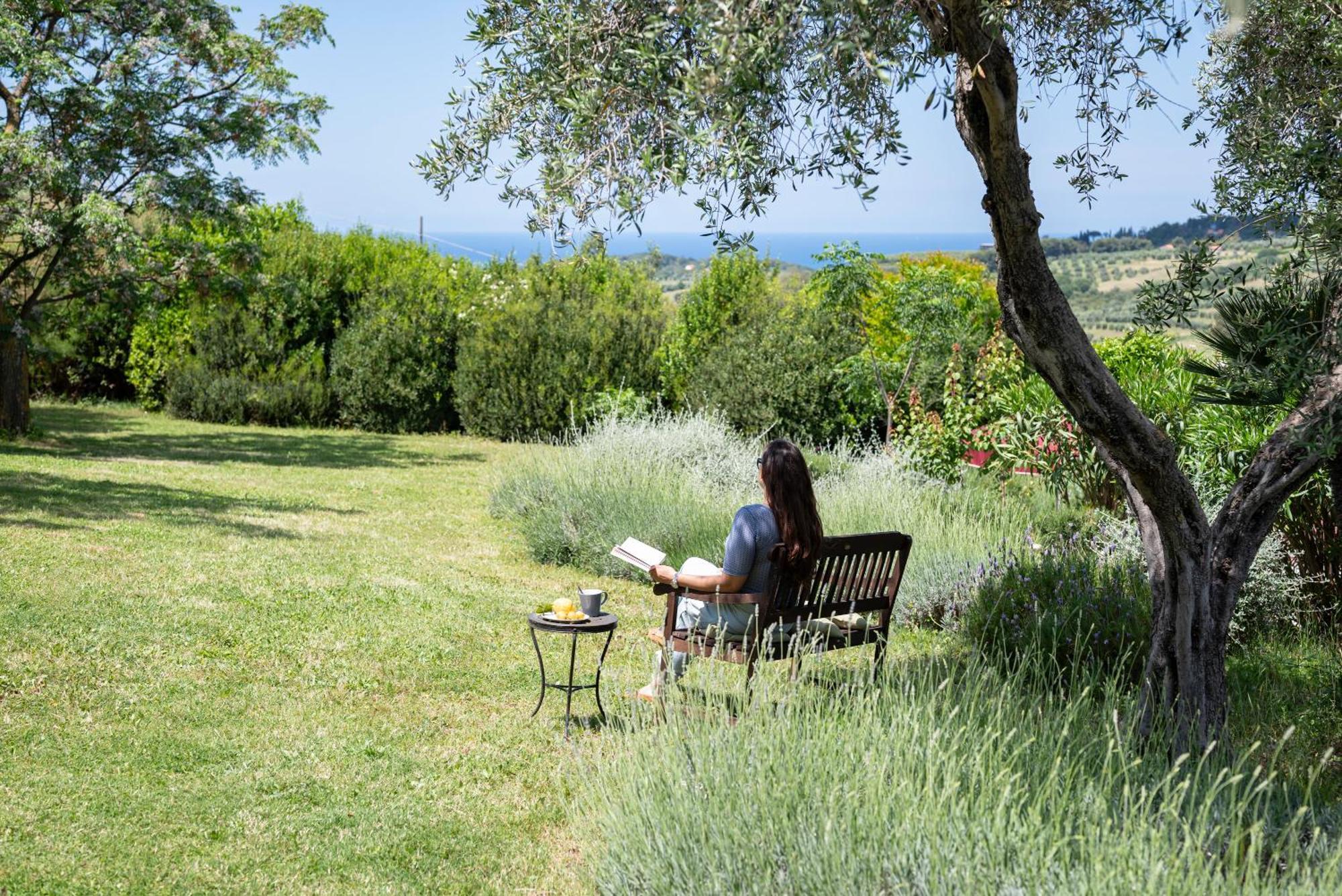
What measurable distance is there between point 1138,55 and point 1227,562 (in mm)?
2030

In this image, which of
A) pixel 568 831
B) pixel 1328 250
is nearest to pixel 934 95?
pixel 1328 250

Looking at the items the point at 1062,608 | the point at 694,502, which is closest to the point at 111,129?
the point at 694,502

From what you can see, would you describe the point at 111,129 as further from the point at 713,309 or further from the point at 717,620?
the point at 717,620

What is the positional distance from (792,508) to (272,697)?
2629 mm

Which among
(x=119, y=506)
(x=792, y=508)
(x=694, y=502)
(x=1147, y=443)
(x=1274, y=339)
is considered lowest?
(x=119, y=506)

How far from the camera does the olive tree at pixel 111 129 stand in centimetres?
1329

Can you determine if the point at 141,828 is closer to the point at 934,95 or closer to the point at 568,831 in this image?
the point at 568,831

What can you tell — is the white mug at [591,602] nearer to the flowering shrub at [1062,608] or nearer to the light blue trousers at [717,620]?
the light blue trousers at [717,620]

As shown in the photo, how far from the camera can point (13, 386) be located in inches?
569

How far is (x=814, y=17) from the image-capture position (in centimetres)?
284

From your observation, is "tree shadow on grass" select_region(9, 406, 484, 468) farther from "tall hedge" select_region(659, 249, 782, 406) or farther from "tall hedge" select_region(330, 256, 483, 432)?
"tall hedge" select_region(659, 249, 782, 406)

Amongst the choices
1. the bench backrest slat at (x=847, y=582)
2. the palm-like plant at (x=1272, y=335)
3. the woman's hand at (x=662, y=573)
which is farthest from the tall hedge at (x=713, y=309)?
the palm-like plant at (x=1272, y=335)

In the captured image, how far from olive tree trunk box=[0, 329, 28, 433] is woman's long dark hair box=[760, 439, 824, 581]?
1265 cm

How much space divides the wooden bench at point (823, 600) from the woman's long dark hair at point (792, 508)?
0.07 meters
